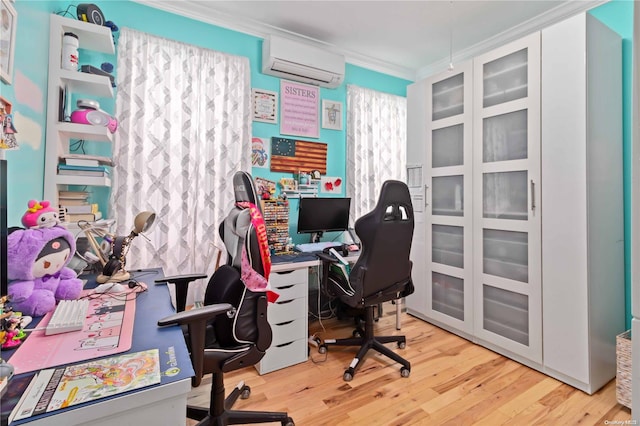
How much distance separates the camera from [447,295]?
2.78 metres

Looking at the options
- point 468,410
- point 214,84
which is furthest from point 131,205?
point 468,410

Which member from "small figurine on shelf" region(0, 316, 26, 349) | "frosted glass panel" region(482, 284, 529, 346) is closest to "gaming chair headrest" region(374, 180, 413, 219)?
"frosted glass panel" region(482, 284, 529, 346)

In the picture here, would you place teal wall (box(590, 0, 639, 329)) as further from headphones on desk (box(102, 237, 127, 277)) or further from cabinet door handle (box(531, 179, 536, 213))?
headphones on desk (box(102, 237, 127, 277))

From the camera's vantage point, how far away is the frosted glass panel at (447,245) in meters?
2.68

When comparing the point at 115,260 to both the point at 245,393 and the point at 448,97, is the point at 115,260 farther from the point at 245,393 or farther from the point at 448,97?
the point at 448,97

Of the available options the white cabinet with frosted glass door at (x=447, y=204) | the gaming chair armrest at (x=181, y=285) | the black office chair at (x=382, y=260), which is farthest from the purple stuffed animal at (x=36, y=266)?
the white cabinet with frosted glass door at (x=447, y=204)

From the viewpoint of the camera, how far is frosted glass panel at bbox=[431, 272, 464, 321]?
2.67 m

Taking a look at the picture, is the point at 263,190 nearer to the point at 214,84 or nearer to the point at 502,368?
the point at 214,84

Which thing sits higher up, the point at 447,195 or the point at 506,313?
the point at 447,195

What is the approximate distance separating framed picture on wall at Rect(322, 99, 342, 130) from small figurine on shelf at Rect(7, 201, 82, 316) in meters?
2.49

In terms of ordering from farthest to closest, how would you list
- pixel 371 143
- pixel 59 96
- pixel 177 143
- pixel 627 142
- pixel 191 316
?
pixel 371 143 < pixel 177 143 < pixel 627 142 < pixel 59 96 < pixel 191 316

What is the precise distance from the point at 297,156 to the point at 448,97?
4.95ft

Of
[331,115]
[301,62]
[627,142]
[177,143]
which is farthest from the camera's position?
[331,115]

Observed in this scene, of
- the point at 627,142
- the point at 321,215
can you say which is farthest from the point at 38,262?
the point at 627,142
